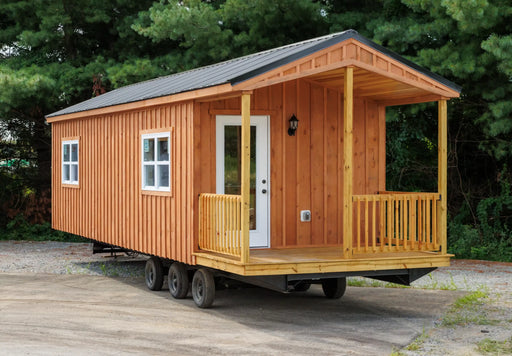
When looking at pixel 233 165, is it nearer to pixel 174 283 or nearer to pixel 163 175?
pixel 163 175

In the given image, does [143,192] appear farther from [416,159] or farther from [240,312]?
[416,159]

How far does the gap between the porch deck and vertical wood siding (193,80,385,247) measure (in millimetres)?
857

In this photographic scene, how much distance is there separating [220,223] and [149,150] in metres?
2.38

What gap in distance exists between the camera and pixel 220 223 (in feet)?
30.9

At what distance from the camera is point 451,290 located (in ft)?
37.6

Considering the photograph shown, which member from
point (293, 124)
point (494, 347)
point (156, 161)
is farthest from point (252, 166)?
point (494, 347)

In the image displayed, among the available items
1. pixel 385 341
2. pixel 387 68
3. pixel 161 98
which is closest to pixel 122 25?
pixel 161 98

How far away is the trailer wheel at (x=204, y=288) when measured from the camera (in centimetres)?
Answer: 973

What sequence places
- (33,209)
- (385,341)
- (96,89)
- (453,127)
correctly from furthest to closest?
(33,209), (96,89), (453,127), (385,341)

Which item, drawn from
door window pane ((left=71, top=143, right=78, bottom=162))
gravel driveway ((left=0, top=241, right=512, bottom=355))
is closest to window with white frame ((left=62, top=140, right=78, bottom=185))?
door window pane ((left=71, top=143, right=78, bottom=162))

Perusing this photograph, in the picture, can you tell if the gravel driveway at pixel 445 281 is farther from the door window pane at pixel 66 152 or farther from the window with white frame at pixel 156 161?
the window with white frame at pixel 156 161

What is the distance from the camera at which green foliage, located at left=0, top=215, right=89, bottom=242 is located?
1992cm

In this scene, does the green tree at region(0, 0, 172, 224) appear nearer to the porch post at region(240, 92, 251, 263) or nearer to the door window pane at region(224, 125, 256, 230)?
the door window pane at region(224, 125, 256, 230)

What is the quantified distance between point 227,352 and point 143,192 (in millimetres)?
4522
